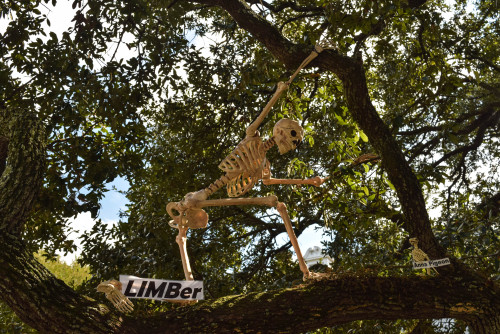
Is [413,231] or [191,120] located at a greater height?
[191,120]

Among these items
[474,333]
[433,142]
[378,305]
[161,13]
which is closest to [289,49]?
[161,13]

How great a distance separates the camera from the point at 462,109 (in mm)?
8414

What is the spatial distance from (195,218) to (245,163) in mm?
638

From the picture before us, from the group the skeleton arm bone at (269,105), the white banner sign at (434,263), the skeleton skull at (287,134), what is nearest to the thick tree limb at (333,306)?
the white banner sign at (434,263)

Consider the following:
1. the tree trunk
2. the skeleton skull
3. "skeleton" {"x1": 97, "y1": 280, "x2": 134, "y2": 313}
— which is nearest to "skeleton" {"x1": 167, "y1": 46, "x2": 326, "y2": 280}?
the skeleton skull

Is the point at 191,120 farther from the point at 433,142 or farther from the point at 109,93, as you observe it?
the point at 433,142

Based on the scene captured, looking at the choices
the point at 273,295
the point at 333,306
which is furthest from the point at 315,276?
the point at 273,295

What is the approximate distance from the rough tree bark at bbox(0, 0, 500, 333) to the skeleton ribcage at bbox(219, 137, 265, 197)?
99cm

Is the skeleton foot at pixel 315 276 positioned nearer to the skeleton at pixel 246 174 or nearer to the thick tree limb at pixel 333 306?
the thick tree limb at pixel 333 306

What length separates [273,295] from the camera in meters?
3.42

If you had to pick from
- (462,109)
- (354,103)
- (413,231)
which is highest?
(462,109)

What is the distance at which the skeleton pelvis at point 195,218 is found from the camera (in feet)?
13.3

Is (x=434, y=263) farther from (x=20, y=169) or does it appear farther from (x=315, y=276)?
(x=20, y=169)

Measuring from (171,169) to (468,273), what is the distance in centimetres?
454
